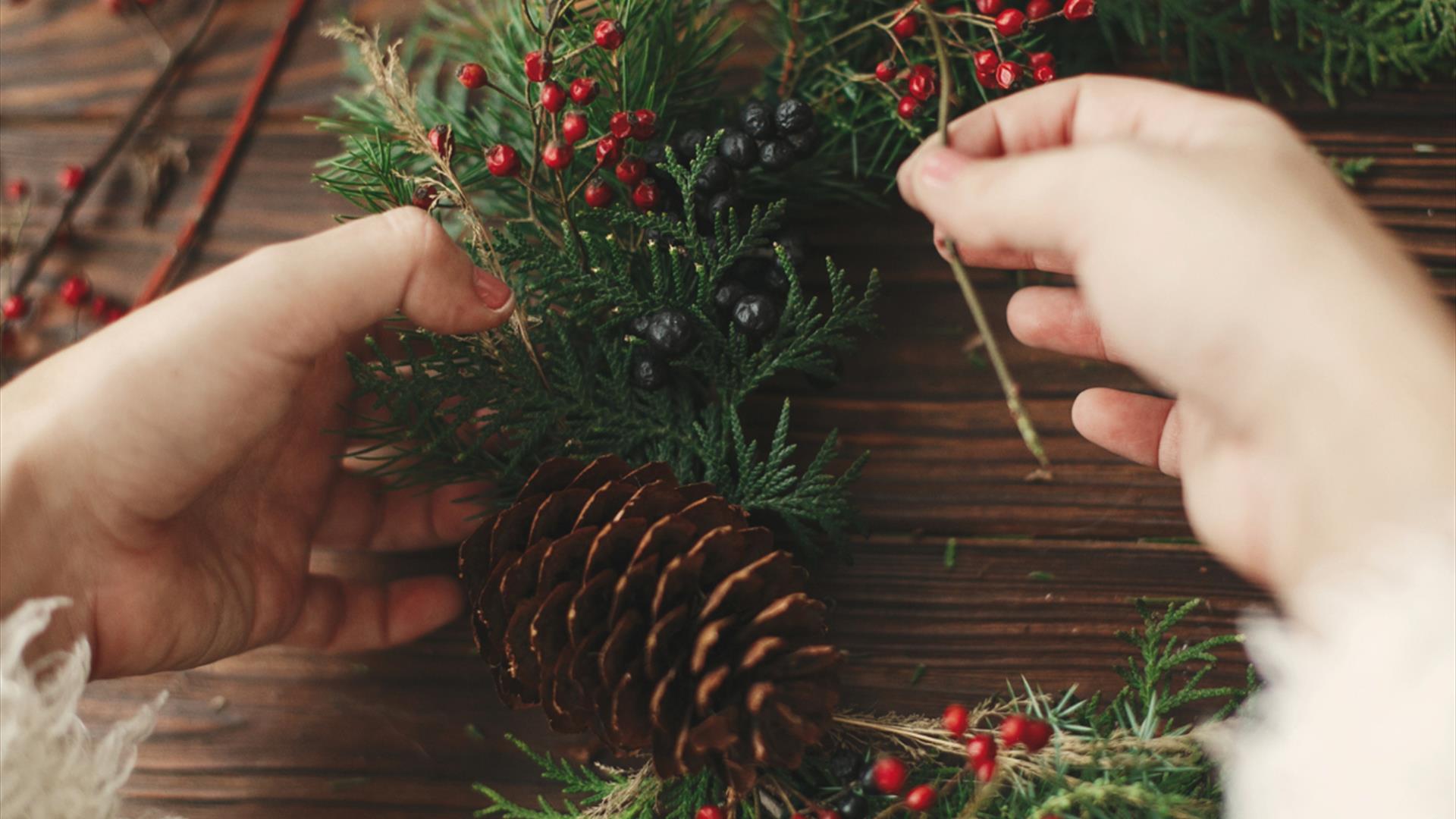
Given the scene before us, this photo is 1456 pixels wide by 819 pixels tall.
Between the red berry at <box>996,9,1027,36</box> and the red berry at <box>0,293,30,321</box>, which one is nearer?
the red berry at <box>996,9,1027,36</box>

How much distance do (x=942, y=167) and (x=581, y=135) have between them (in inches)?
9.9

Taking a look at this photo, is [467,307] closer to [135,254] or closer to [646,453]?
[646,453]

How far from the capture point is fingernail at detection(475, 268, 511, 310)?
660 mm

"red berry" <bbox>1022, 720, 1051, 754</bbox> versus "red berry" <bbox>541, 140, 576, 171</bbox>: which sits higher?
"red berry" <bbox>541, 140, 576, 171</bbox>

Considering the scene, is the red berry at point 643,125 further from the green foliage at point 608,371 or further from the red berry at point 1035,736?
the red berry at point 1035,736

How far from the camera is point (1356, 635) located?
555 mm

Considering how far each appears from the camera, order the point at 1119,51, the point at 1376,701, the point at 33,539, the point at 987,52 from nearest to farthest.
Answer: the point at 1376,701
the point at 33,539
the point at 987,52
the point at 1119,51

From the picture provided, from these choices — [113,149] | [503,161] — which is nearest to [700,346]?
[503,161]

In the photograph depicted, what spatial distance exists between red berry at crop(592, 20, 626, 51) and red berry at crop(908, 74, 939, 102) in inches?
8.9

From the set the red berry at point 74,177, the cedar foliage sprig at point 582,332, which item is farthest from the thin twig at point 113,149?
the cedar foliage sprig at point 582,332

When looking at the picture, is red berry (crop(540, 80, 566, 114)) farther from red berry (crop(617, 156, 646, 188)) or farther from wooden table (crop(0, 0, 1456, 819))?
wooden table (crop(0, 0, 1456, 819))

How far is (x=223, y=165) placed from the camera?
991 mm

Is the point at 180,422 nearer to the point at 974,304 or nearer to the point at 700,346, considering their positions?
the point at 700,346

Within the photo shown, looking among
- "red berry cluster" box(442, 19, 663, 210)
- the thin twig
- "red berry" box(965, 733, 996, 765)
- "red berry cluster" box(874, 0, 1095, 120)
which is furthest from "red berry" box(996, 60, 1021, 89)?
the thin twig
